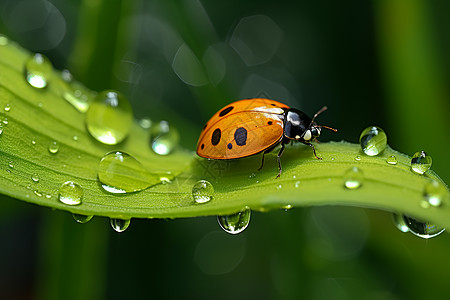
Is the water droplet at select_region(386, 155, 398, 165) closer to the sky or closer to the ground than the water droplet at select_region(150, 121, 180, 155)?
closer to the ground

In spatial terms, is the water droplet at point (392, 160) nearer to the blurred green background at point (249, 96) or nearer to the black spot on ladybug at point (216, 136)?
the black spot on ladybug at point (216, 136)

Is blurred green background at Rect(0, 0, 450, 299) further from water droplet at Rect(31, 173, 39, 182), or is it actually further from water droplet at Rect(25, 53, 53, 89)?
water droplet at Rect(31, 173, 39, 182)

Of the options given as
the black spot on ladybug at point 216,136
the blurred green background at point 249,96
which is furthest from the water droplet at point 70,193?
the blurred green background at point 249,96

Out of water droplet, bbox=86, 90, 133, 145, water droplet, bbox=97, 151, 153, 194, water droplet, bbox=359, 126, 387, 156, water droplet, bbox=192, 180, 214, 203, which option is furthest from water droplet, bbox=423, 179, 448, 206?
water droplet, bbox=86, 90, 133, 145

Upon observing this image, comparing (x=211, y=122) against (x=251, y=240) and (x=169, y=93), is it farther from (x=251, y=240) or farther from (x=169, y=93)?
(x=169, y=93)

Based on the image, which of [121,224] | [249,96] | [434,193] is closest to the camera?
[434,193]

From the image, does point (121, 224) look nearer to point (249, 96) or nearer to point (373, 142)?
point (373, 142)

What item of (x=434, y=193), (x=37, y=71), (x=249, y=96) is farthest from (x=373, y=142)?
(x=249, y=96)

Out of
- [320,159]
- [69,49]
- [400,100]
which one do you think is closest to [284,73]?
[400,100]

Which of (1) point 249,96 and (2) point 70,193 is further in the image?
(1) point 249,96
